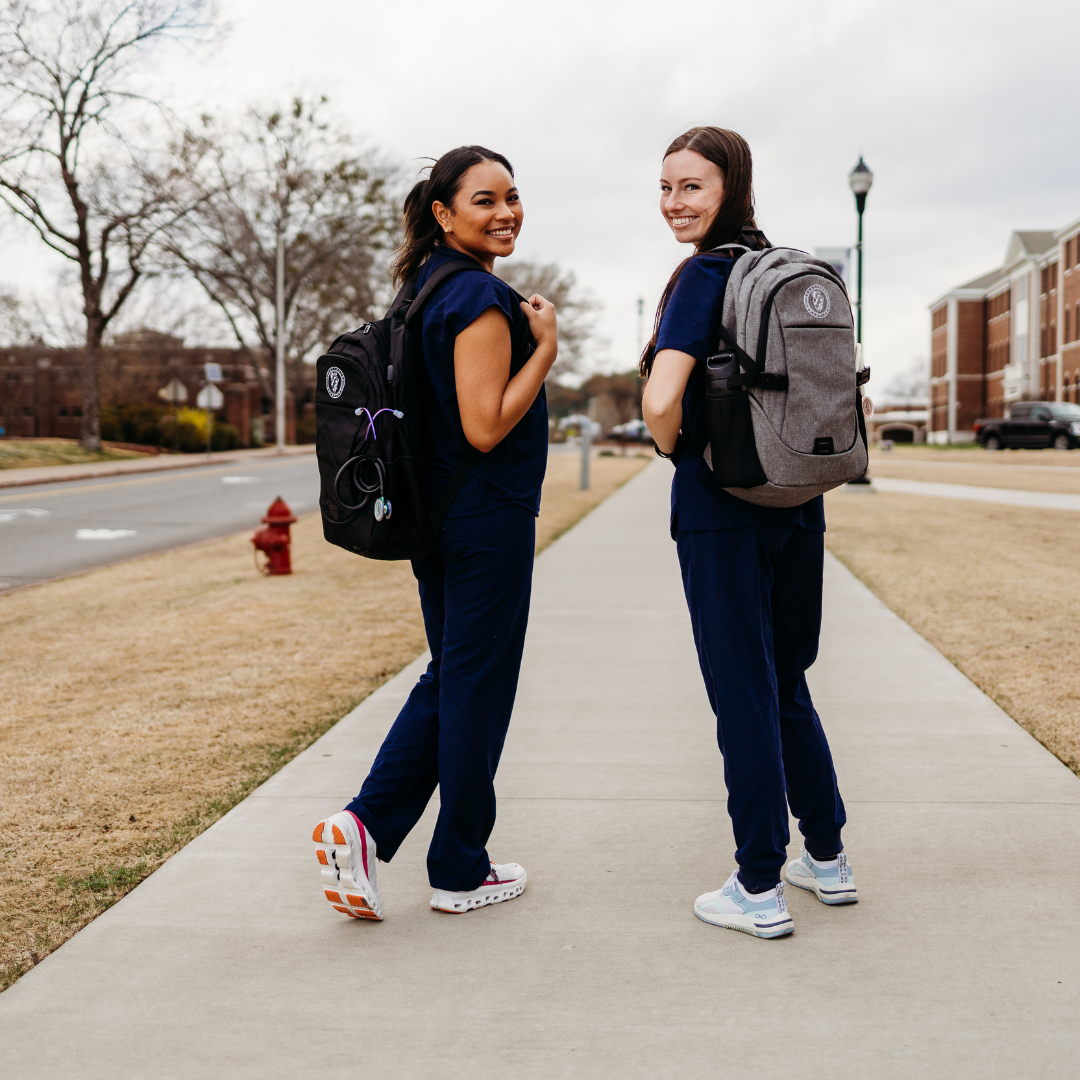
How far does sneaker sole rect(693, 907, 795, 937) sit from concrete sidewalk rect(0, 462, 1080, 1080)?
0.08 feet

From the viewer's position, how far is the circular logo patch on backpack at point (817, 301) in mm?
A: 2543

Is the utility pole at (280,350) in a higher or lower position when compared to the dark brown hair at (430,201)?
higher

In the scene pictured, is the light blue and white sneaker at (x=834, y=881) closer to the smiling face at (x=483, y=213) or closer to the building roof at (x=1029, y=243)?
the smiling face at (x=483, y=213)

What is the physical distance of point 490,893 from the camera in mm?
2936

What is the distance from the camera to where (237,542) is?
42.6 feet

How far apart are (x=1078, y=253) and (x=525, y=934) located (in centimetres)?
5868

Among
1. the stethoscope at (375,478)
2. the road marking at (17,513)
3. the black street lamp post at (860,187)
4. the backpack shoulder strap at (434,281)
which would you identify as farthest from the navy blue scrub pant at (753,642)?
the black street lamp post at (860,187)

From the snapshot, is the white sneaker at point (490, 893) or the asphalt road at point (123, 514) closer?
the white sneaker at point (490, 893)

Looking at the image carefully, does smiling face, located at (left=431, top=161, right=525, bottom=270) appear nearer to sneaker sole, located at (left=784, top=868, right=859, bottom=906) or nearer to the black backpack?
the black backpack

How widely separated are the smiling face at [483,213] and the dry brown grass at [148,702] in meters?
1.95

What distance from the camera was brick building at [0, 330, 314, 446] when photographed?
5666 centimetres

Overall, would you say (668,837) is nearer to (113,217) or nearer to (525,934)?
(525,934)

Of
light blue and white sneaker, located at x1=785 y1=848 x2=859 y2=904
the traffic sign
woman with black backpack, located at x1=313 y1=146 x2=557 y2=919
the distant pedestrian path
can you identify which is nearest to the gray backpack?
woman with black backpack, located at x1=313 y1=146 x2=557 y2=919

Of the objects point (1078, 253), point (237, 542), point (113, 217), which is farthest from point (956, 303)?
point (237, 542)
